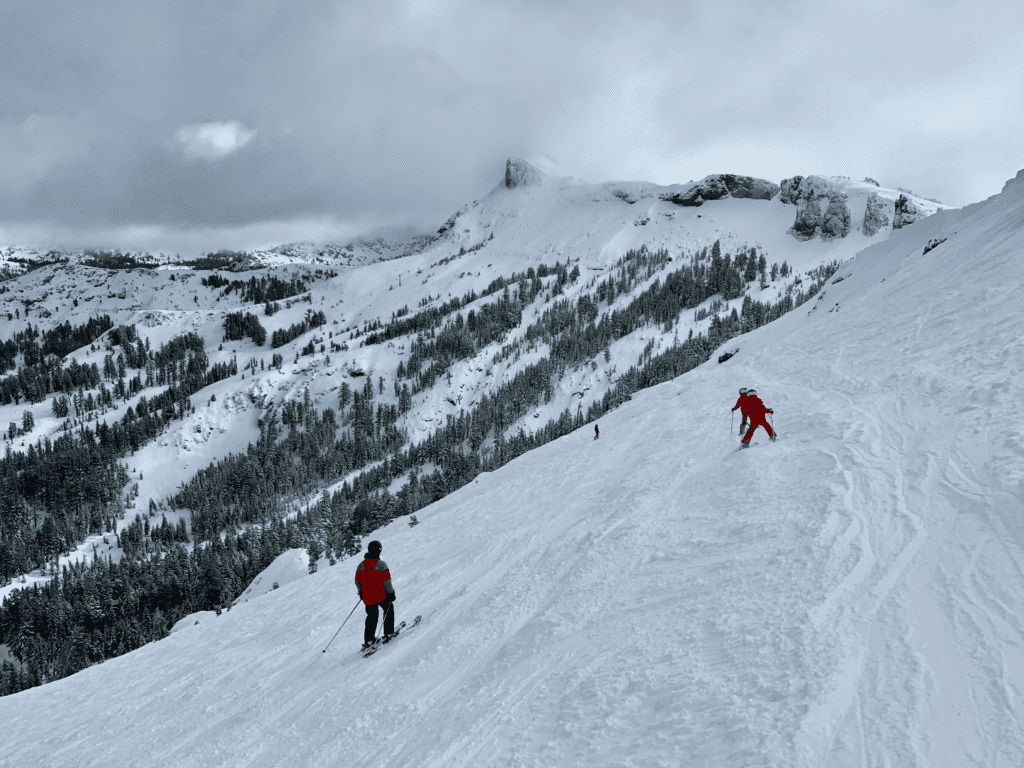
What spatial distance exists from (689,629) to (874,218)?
241872 mm

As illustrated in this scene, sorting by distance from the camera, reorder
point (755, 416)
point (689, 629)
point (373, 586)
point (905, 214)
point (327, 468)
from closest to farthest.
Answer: point (689, 629), point (373, 586), point (755, 416), point (327, 468), point (905, 214)

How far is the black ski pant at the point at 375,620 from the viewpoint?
401 inches

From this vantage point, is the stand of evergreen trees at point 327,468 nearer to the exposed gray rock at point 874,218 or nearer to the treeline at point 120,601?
the treeline at point 120,601

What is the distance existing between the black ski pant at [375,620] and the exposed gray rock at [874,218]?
237 m

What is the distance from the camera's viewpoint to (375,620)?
10.3m

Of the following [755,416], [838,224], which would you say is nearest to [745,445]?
[755,416]

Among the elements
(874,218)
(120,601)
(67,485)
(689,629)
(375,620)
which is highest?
(874,218)

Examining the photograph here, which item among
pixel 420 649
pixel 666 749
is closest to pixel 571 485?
pixel 420 649

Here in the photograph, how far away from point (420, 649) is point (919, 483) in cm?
1041

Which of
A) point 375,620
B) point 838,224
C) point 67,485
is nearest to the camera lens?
point 375,620

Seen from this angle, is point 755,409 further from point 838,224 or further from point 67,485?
point 838,224

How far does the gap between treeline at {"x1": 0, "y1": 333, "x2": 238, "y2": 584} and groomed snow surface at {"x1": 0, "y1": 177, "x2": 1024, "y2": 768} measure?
13763cm

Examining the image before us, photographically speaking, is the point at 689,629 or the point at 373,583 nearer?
the point at 689,629

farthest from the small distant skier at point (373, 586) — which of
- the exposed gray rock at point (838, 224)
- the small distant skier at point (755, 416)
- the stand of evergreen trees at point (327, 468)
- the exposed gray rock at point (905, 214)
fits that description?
the exposed gray rock at point (838, 224)
